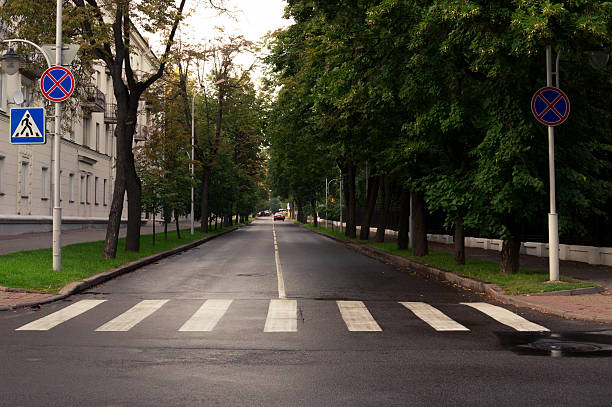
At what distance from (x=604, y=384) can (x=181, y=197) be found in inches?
1072

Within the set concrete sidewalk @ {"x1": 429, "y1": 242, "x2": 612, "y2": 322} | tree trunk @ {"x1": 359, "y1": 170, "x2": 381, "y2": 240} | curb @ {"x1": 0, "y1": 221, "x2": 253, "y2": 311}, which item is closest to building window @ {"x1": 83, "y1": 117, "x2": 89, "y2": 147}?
tree trunk @ {"x1": 359, "y1": 170, "x2": 381, "y2": 240}

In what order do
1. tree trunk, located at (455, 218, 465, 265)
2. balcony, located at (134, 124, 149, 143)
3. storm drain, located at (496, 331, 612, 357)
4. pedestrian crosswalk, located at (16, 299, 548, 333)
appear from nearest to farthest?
storm drain, located at (496, 331, 612, 357), pedestrian crosswalk, located at (16, 299, 548, 333), tree trunk, located at (455, 218, 465, 265), balcony, located at (134, 124, 149, 143)

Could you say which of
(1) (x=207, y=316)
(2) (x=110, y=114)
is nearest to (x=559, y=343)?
(1) (x=207, y=316)

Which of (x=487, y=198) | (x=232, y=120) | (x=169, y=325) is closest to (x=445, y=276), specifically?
(x=487, y=198)

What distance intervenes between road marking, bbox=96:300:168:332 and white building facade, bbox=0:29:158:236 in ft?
41.2

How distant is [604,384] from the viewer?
19.5 ft

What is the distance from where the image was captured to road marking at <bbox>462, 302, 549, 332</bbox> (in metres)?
9.28

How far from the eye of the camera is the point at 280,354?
7301 mm

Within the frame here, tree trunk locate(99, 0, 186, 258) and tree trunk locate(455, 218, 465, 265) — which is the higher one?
tree trunk locate(99, 0, 186, 258)

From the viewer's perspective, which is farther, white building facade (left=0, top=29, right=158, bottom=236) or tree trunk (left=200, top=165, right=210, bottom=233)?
tree trunk (left=200, top=165, right=210, bottom=233)

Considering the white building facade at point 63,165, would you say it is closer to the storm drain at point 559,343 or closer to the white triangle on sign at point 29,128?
the white triangle on sign at point 29,128

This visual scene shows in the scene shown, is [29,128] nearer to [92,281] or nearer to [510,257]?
[92,281]

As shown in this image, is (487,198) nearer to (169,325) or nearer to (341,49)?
(341,49)

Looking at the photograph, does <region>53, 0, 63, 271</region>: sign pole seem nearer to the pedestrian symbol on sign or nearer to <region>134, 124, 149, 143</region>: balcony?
the pedestrian symbol on sign
